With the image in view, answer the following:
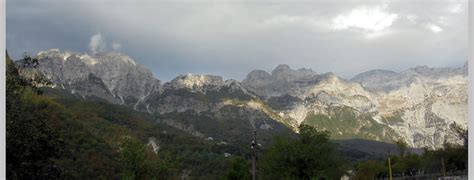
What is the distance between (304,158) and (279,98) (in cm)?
10740

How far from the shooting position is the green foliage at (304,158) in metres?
16.5

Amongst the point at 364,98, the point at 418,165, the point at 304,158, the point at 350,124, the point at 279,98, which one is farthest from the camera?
the point at 364,98

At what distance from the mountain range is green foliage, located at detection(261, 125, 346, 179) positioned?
53.3 m

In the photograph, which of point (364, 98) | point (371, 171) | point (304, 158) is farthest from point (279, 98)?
point (304, 158)

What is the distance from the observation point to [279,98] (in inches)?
4867

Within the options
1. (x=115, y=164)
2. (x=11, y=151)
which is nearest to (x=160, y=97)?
(x=115, y=164)

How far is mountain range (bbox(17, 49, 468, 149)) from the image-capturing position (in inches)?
3383

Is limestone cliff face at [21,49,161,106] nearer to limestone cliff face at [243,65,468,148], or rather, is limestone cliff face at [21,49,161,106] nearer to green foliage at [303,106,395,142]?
limestone cliff face at [243,65,468,148]

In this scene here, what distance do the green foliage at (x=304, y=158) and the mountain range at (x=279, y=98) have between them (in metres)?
53.3

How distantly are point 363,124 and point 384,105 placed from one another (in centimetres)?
1203

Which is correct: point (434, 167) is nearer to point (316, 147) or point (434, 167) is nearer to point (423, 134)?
point (316, 147)

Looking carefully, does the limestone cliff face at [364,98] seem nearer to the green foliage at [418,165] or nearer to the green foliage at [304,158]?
the green foliage at [418,165]

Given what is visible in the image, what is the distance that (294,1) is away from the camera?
3561 millimetres

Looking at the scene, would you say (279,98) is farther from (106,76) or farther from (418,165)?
(418,165)
